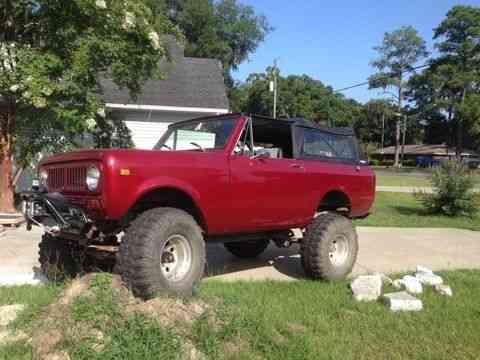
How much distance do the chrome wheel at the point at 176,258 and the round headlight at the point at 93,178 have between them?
2.70 feet

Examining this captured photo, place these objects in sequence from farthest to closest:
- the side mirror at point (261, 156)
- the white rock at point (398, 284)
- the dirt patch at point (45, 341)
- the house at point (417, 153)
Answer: the house at point (417, 153) → the white rock at point (398, 284) → the side mirror at point (261, 156) → the dirt patch at point (45, 341)

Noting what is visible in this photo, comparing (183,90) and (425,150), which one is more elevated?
(183,90)

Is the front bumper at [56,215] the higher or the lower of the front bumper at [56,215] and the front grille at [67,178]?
the lower

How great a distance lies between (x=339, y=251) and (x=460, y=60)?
2037 inches

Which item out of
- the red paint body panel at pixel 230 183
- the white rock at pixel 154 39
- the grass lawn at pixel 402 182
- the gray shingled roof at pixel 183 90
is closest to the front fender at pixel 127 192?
the red paint body panel at pixel 230 183

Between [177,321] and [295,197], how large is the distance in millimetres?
2355

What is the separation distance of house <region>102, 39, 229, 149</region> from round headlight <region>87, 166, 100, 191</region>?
8.60 meters

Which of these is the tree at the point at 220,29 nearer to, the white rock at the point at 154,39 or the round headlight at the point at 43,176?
the white rock at the point at 154,39

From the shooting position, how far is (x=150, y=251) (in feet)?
12.6

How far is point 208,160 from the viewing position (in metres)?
4.54

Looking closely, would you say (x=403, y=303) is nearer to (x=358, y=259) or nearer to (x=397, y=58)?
(x=358, y=259)

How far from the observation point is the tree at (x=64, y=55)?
7.92 meters

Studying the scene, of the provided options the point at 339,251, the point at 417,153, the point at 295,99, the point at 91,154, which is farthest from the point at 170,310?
the point at 417,153

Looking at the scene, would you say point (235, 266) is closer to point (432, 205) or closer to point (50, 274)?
point (50, 274)
